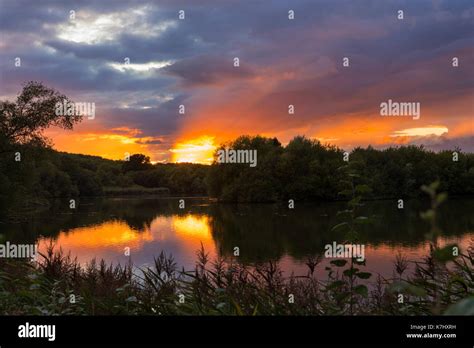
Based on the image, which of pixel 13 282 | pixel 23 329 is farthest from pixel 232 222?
pixel 23 329

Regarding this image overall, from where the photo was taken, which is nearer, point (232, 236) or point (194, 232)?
point (232, 236)

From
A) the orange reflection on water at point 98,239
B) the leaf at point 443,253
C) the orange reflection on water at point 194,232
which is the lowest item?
the orange reflection on water at point 98,239

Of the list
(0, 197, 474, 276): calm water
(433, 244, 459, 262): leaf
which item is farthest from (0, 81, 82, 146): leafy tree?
(433, 244, 459, 262): leaf

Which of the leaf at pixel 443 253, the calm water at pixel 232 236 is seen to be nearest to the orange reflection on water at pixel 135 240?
the calm water at pixel 232 236

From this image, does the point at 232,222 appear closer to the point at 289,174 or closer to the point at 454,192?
the point at 289,174

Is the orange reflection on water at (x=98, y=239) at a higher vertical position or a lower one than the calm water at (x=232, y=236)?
lower

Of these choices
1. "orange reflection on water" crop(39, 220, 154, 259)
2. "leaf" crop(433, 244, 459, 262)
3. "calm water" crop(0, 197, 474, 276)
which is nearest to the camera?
"leaf" crop(433, 244, 459, 262)

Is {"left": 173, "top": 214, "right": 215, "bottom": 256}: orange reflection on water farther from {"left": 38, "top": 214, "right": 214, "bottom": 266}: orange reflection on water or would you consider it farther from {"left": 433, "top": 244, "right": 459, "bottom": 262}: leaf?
{"left": 433, "top": 244, "right": 459, "bottom": 262}: leaf

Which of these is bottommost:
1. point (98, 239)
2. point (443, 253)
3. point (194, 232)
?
point (98, 239)

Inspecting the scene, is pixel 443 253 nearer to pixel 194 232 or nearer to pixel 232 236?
pixel 232 236

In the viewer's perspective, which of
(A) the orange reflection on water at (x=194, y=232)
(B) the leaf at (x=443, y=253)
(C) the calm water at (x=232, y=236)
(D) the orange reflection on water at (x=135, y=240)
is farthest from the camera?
(A) the orange reflection on water at (x=194, y=232)

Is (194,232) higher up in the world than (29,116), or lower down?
lower down

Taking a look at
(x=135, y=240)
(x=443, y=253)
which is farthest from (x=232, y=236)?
(x=443, y=253)

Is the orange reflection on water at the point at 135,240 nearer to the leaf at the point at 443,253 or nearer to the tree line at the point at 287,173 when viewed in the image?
the tree line at the point at 287,173
